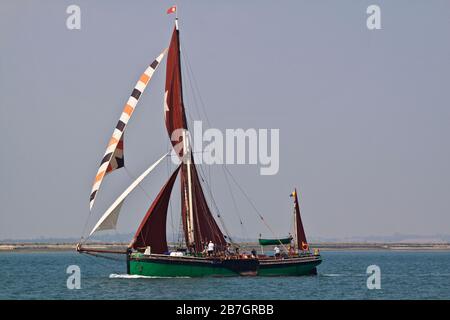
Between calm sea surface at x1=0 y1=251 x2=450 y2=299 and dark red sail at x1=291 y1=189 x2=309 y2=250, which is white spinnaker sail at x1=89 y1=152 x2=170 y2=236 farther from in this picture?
dark red sail at x1=291 y1=189 x2=309 y2=250

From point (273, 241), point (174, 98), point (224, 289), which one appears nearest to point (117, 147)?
point (174, 98)

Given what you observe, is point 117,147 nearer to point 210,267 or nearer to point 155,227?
point 155,227

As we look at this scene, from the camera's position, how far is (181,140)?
69312 millimetres

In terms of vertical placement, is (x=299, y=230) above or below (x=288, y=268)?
above

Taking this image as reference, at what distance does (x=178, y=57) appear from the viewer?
227 ft

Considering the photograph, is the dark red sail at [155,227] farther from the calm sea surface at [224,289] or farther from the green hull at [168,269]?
the calm sea surface at [224,289]

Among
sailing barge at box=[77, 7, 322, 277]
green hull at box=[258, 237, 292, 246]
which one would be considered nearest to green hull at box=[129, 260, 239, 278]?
sailing barge at box=[77, 7, 322, 277]

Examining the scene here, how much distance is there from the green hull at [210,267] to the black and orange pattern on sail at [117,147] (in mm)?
6384

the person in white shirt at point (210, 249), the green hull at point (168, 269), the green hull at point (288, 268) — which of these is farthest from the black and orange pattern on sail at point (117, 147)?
the green hull at point (288, 268)

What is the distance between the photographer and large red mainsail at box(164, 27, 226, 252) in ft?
226

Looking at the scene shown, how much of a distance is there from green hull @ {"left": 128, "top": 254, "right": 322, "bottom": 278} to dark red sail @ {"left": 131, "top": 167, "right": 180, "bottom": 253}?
47.8 inches

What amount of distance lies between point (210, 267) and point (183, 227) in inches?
152

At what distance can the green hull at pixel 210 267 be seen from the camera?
6562 cm
